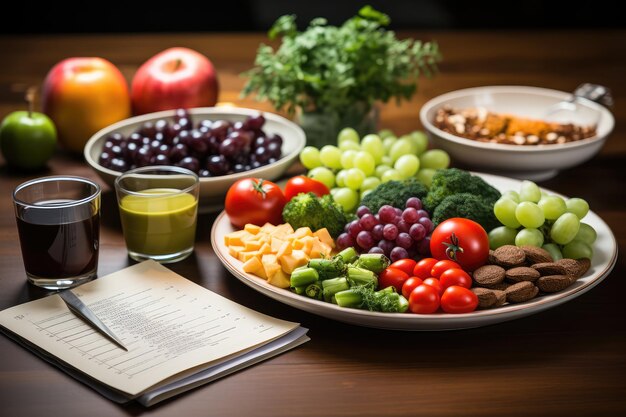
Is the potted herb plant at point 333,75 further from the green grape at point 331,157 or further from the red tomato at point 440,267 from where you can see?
the red tomato at point 440,267

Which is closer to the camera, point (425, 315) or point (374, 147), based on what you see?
point (425, 315)

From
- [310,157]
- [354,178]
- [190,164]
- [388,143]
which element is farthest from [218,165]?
[388,143]

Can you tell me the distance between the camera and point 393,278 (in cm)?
156

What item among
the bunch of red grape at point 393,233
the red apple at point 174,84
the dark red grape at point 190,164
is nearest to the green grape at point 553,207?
the bunch of red grape at point 393,233

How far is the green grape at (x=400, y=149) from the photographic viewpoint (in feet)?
6.88

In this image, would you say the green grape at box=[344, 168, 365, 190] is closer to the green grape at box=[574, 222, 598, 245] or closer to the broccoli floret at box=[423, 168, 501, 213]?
the broccoli floret at box=[423, 168, 501, 213]

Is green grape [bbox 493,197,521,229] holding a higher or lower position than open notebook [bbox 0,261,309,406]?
higher

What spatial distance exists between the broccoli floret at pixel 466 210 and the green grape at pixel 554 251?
0.42 feet

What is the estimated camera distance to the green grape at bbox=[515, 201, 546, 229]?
167 cm

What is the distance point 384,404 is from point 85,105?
1.40 metres

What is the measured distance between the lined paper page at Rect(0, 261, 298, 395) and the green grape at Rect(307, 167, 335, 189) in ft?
1.58

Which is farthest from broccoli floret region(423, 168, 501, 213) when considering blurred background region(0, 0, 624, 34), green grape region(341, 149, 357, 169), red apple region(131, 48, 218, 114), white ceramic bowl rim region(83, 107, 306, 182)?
blurred background region(0, 0, 624, 34)

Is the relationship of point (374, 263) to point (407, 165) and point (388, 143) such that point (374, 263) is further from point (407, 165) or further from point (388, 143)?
point (388, 143)

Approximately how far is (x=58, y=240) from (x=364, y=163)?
748 millimetres
